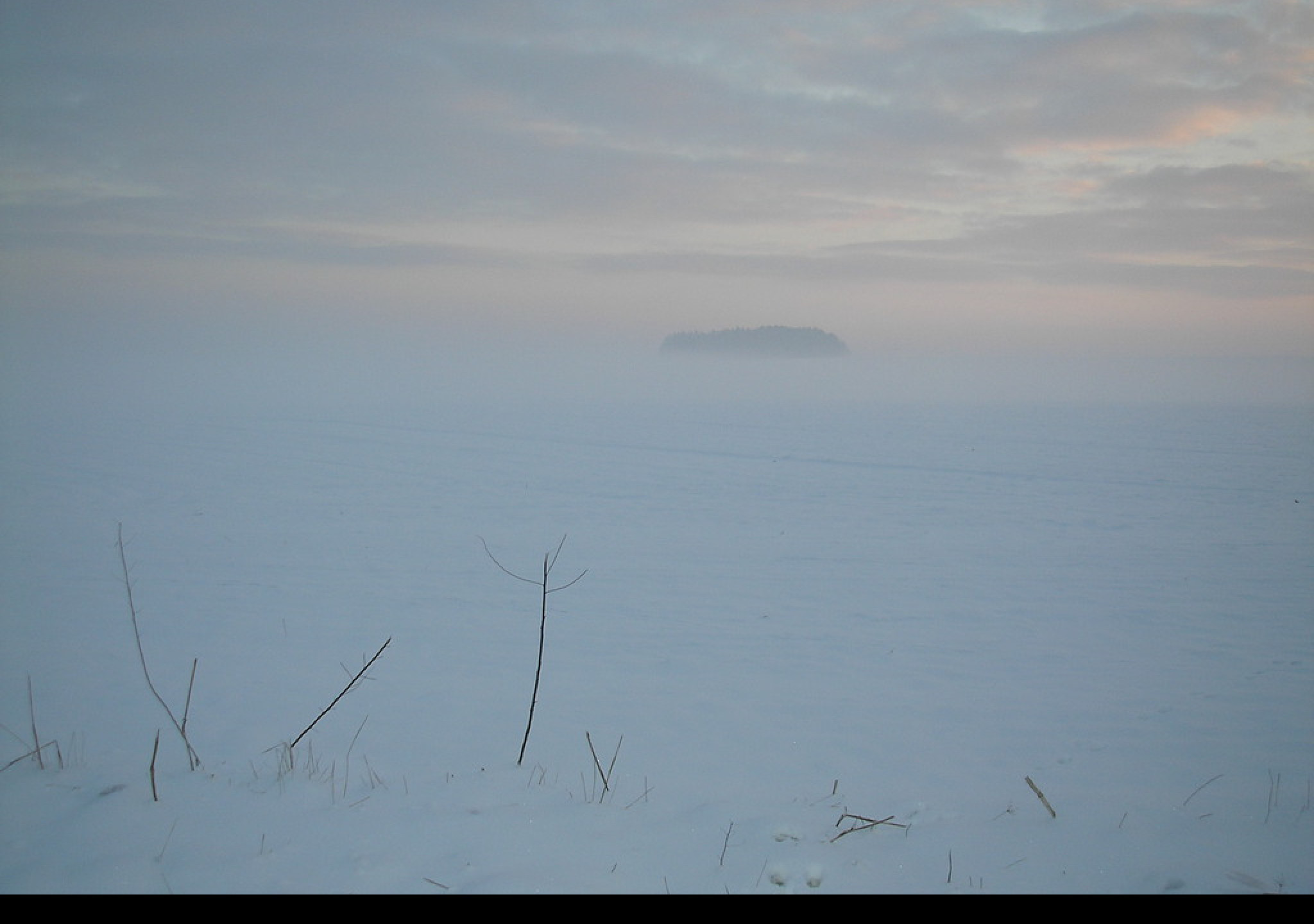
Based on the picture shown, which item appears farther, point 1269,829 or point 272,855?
point 1269,829

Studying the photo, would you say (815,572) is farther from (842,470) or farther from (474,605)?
(842,470)

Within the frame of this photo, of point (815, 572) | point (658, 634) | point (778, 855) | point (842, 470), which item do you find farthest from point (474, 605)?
point (842, 470)

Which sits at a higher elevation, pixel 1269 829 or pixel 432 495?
pixel 1269 829

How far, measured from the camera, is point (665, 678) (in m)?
6.47

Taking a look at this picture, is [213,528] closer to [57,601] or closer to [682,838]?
[57,601]

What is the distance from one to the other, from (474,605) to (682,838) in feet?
17.1

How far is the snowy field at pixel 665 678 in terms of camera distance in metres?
3.21

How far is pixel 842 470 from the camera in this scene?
15.9 meters

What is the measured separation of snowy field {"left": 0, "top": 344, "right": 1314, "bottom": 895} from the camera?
10.5 ft

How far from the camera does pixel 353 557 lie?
9.81m

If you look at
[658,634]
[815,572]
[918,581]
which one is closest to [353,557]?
[658,634]

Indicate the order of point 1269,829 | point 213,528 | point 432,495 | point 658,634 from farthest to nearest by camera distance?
point 432,495 < point 213,528 < point 658,634 < point 1269,829

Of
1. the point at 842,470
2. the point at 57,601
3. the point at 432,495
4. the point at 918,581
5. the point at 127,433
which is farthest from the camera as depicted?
the point at 127,433

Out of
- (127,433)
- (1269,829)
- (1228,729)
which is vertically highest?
(1269,829)
